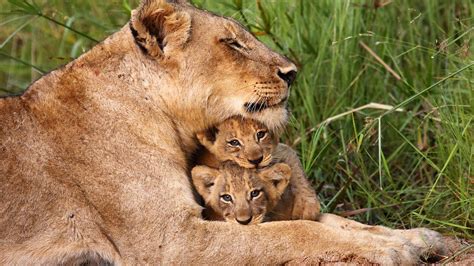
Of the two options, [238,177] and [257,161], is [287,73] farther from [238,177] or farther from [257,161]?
[238,177]

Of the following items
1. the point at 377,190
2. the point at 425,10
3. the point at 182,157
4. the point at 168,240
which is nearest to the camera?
the point at 168,240

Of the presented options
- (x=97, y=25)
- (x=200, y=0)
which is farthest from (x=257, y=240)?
(x=97, y=25)

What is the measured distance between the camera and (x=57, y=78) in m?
6.18

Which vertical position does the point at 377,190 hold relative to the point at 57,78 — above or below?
below

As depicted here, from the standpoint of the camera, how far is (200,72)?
6.16 meters

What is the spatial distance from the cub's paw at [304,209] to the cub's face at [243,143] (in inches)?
13.1

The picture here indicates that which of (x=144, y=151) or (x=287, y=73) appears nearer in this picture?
(x=144, y=151)

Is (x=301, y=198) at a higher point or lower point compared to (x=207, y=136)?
lower

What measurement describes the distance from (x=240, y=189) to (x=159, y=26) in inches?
39.9

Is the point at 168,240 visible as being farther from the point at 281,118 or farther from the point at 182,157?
the point at 281,118

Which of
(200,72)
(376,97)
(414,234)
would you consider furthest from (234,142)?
(376,97)

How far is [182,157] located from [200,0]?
2398 millimetres

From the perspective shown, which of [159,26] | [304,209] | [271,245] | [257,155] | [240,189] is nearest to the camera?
[271,245]

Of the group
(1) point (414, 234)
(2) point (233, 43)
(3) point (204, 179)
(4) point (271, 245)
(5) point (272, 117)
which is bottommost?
(1) point (414, 234)
